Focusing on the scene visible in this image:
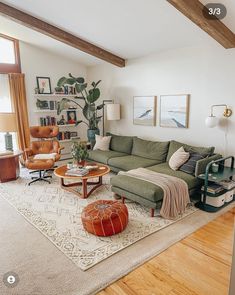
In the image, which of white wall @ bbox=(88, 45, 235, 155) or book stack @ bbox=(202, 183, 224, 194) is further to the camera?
white wall @ bbox=(88, 45, 235, 155)

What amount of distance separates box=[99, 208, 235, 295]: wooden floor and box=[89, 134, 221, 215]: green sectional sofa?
0.71m

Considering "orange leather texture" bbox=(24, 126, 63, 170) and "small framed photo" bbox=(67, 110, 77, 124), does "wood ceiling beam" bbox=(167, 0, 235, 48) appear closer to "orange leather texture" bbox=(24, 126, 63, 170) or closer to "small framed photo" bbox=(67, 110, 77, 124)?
"orange leather texture" bbox=(24, 126, 63, 170)

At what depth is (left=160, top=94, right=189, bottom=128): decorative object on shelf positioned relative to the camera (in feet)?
14.2

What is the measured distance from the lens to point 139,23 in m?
3.65

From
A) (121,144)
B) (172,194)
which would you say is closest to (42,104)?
(121,144)

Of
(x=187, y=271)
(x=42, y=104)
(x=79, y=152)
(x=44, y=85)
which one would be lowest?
(x=187, y=271)

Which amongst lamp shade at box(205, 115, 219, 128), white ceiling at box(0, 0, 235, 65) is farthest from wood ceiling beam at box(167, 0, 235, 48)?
lamp shade at box(205, 115, 219, 128)

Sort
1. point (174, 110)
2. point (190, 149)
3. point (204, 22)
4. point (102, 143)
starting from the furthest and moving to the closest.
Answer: point (102, 143), point (174, 110), point (190, 149), point (204, 22)

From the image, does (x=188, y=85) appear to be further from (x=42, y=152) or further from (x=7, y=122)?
(x=7, y=122)

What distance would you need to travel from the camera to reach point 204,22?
295 centimetres

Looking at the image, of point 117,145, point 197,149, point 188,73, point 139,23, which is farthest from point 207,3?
point 117,145

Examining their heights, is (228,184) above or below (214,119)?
below

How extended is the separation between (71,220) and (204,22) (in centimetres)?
308

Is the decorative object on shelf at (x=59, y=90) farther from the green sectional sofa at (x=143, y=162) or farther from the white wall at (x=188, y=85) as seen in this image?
the green sectional sofa at (x=143, y=162)
